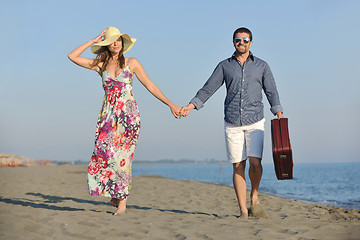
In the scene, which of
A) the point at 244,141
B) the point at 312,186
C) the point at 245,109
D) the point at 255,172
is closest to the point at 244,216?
the point at 255,172

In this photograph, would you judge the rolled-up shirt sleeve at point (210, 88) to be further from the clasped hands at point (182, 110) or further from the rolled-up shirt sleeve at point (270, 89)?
the rolled-up shirt sleeve at point (270, 89)

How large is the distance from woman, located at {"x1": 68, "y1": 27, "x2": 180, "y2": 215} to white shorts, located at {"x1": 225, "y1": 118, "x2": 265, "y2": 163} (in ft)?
3.95

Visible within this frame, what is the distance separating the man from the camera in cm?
480

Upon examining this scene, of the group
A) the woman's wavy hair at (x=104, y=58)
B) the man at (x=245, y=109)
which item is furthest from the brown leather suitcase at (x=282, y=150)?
the woman's wavy hair at (x=104, y=58)

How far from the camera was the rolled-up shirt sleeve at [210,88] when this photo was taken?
5141 millimetres

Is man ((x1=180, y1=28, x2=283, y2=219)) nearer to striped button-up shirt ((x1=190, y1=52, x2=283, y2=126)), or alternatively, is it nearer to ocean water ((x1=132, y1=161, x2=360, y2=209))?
striped button-up shirt ((x1=190, y1=52, x2=283, y2=126))

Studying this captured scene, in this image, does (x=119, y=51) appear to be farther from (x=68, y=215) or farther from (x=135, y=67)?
(x=68, y=215)

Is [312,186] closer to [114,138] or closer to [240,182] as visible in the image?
[240,182]

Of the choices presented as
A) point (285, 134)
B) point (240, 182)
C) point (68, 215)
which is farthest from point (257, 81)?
point (68, 215)

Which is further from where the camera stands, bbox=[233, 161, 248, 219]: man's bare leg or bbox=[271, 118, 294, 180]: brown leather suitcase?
bbox=[233, 161, 248, 219]: man's bare leg

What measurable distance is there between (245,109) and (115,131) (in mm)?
1662

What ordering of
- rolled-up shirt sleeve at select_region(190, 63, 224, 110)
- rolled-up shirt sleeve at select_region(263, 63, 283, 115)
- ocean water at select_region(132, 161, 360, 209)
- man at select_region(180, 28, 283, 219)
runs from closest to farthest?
1. man at select_region(180, 28, 283, 219)
2. rolled-up shirt sleeve at select_region(263, 63, 283, 115)
3. rolled-up shirt sleeve at select_region(190, 63, 224, 110)
4. ocean water at select_region(132, 161, 360, 209)

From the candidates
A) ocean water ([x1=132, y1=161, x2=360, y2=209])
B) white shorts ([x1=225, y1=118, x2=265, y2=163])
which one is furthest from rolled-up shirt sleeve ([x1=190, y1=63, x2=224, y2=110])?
ocean water ([x1=132, y1=161, x2=360, y2=209])

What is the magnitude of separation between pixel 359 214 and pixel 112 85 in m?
5.83
